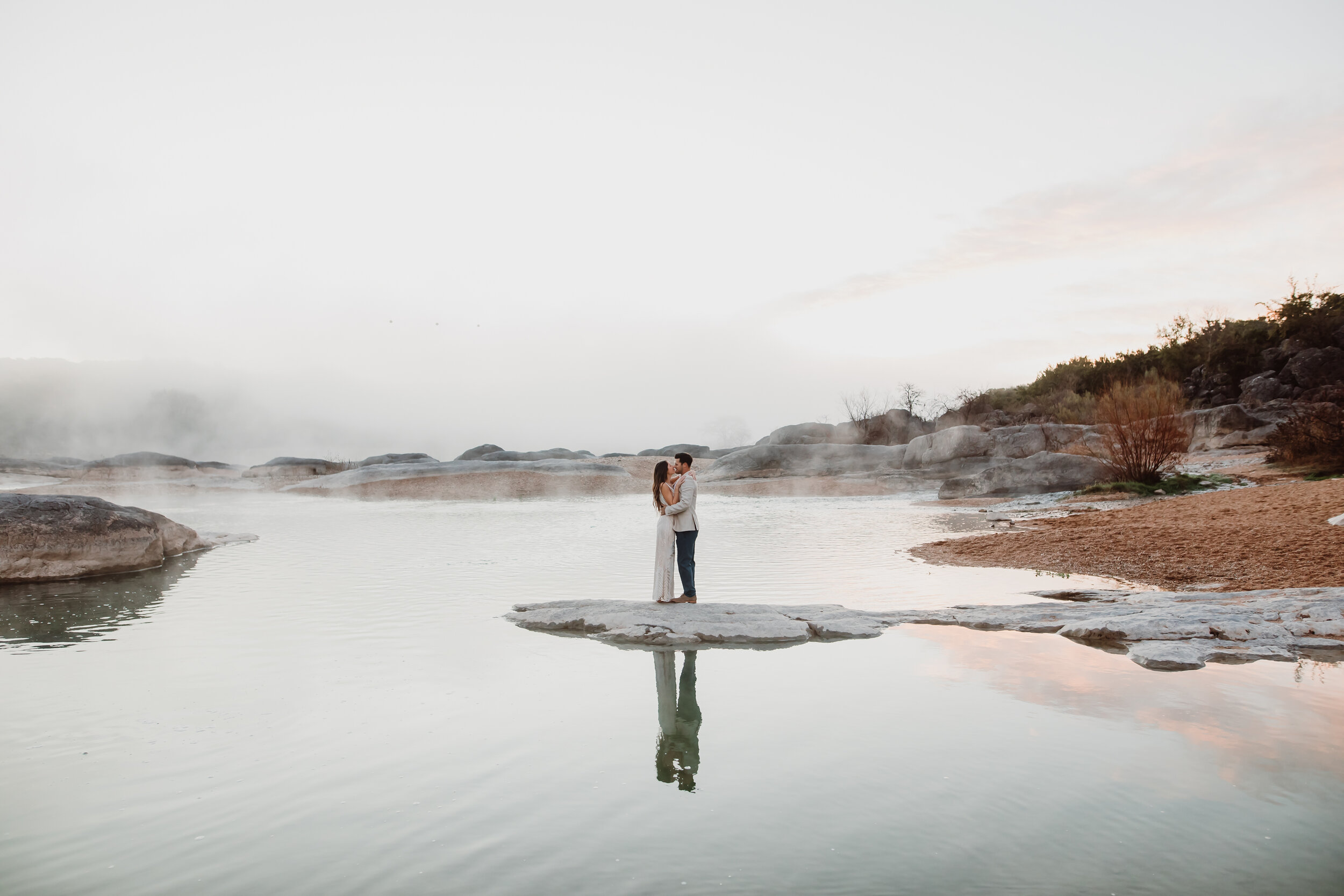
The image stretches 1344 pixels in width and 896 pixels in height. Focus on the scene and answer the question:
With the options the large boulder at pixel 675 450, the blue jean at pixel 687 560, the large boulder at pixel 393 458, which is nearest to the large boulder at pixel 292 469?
the large boulder at pixel 393 458

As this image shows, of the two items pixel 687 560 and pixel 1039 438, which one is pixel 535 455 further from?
pixel 687 560

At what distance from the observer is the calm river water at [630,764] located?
246 centimetres

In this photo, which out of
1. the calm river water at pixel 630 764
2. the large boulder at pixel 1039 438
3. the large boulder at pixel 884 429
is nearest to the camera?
the calm river water at pixel 630 764

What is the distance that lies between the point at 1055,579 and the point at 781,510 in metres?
9.51

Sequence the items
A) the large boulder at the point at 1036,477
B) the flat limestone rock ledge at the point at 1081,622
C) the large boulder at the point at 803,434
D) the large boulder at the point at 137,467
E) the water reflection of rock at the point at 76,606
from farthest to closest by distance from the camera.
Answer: the large boulder at the point at 803,434 → the large boulder at the point at 137,467 → the large boulder at the point at 1036,477 → the water reflection of rock at the point at 76,606 → the flat limestone rock ledge at the point at 1081,622

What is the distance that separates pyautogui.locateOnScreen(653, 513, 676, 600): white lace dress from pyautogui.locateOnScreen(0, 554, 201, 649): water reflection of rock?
13.1 ft

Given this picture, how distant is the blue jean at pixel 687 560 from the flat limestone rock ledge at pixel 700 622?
0.20m

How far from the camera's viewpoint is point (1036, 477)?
18234 mm

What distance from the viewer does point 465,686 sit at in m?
4.37

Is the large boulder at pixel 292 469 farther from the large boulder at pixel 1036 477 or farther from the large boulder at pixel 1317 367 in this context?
the large boulder at pixel 1317 367

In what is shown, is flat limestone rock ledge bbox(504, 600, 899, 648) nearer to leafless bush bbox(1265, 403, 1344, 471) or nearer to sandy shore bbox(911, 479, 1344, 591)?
sandy shore bbox(911, 479, 1344, 591)

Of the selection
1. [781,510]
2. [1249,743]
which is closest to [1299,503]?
[1249,743]

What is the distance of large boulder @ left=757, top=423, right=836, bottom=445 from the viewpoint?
3447 centimetres

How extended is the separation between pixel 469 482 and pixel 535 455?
13.1 m
